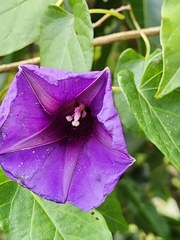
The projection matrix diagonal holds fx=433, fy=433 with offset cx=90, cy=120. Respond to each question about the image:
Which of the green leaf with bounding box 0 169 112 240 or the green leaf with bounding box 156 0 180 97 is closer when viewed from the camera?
the green leaf with bounding box 156 0 180 97

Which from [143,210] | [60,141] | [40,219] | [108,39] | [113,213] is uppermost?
[108,39]

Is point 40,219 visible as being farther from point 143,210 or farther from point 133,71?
point 143,210

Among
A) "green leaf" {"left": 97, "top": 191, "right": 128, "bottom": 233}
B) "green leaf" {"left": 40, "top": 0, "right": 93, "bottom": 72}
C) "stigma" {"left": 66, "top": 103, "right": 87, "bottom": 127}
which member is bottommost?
"green leaf" {"left": 97, "top": 191, "right": 128, "bottom": 233}

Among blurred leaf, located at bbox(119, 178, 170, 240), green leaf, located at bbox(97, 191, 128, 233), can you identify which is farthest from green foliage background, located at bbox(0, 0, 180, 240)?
blurred leaf, located at bbox(119, 178, 170, 240)

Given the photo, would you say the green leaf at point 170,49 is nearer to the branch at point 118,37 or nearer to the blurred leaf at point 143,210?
the branch at point 118,37

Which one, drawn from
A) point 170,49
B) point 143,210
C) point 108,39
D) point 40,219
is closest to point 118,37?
point 108,39

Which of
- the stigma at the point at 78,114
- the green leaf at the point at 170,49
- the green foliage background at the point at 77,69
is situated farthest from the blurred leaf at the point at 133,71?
the green leaf at the point at 170,49

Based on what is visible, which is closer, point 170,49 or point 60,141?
point 170,49

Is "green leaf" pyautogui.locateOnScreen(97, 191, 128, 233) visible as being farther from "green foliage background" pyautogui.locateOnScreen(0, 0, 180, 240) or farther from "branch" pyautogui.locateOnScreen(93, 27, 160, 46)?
"branch" pyautogui.locateOnScreen(93, 27, 160, 46)
